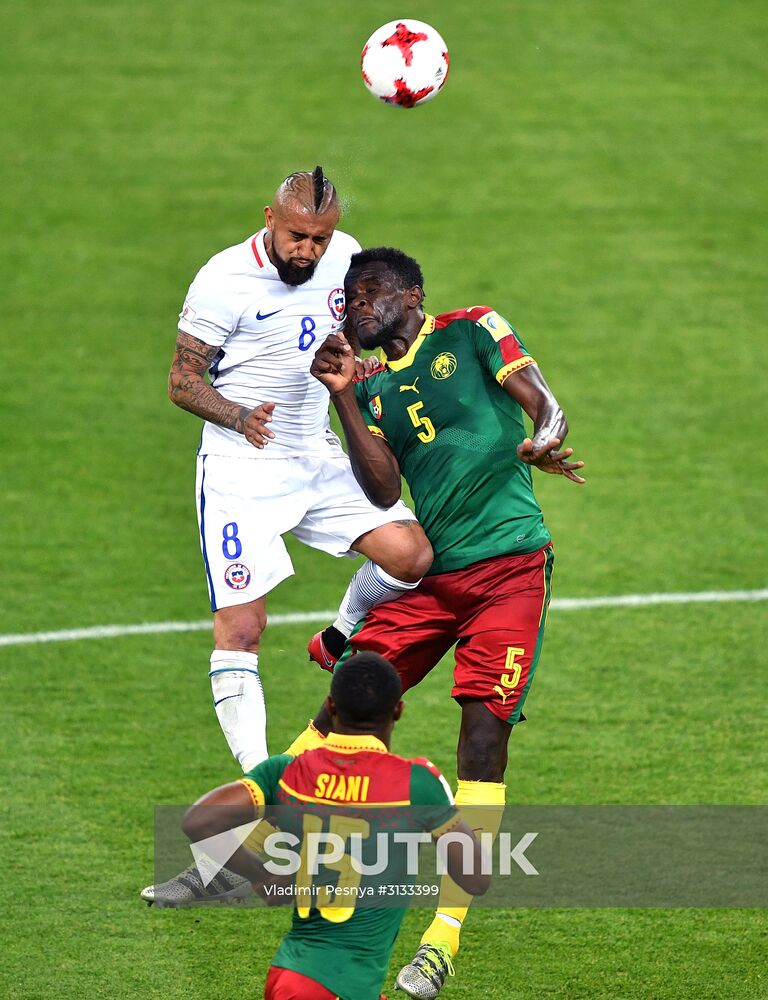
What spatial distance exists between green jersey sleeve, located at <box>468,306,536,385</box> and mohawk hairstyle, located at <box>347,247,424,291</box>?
30 centimetres

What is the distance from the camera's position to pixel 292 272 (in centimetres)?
769

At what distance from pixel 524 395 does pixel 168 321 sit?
10.0 meters

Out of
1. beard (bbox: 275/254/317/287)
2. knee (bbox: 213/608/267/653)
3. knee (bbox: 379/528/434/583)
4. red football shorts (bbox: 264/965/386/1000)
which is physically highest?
beard (bbox: 275/254/317/287)

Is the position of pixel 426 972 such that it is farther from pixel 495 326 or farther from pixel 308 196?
pixel 308 196

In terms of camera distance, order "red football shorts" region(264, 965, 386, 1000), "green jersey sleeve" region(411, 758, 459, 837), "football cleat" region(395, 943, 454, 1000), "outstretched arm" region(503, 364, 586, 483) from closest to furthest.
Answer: "red football shorts" region(264, 965, 386, 1000), "green jersey sleeve" region(411, 758, 459, 837), "football cleat" region(395, 943, 454, 1000), "outstretched arm" region(503, 364, 586, 483)

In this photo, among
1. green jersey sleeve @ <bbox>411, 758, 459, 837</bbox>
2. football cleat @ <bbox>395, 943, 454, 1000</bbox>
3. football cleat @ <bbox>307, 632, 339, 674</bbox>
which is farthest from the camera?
football cleat @ <bbox>307, 632, 339, 674</bbox>

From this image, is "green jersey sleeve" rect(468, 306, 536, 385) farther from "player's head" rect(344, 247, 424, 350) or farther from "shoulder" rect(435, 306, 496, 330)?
"player's head" rect(344, 247, 424, 350)

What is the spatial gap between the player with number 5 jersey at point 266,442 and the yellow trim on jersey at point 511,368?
2.72 feet

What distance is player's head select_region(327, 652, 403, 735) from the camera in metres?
5.43

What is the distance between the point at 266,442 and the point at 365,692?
2.55m

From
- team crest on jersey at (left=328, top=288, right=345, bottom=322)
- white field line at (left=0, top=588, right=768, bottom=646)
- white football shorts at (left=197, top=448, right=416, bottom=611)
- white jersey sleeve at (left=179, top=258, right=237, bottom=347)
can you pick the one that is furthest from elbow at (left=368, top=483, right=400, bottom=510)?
white field line at (left=0, top=588, right=768, bottom=646)

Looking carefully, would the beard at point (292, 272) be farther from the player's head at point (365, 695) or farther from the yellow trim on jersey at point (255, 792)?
the yellow trim on jersey at point (255, 792)

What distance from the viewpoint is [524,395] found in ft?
24.0

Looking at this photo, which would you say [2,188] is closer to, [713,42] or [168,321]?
[168,321]
